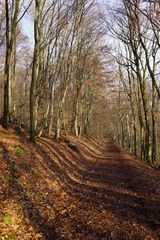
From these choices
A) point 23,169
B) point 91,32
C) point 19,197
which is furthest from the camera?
point 91,32

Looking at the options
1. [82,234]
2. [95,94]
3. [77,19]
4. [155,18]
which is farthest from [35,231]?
[95,94]

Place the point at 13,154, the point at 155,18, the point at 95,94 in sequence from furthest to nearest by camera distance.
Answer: the point at 95,94
the point at 155,18
the point at 13,154

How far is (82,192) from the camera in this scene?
10.5 metres

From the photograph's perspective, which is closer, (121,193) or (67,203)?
(67,203)

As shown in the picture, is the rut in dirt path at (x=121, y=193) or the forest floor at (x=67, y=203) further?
the rut in dirt path at (x=121, y=193)

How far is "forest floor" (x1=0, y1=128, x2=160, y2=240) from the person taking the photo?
21.5 feet

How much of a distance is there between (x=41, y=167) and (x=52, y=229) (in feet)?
17.4

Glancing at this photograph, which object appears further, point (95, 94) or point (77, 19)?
point (95, 94)

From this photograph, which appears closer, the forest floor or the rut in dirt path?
the forest floor

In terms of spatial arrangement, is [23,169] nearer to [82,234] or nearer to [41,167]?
[41,167]

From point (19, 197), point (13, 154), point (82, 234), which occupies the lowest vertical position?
point (82, 234)

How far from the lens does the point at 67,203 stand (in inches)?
350

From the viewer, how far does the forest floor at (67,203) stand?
6551 millimetres

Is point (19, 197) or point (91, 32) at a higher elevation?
point (91, 32)
